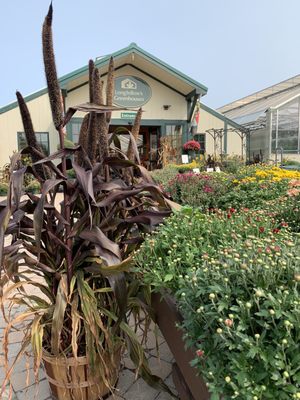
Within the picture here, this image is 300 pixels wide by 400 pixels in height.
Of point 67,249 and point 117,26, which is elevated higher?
point 117,26

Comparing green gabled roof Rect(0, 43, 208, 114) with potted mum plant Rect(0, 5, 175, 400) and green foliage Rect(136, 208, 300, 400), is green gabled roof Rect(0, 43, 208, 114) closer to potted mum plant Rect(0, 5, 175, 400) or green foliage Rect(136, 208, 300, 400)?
potted mum plant Rect(0, 5, 175, 400)

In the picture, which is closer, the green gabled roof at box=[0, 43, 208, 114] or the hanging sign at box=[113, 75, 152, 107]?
the green gabled roof at box=[0, 43, 208, 114]

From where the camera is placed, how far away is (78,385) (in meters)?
1.54

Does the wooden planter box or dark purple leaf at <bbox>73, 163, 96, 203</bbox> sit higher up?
dark purple leaf at <bbox>73, 163, 96, 203</bbox>

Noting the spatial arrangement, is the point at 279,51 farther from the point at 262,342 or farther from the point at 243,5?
the point at 262,342

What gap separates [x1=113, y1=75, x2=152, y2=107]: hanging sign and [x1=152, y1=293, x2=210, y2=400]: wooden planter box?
1086 cm

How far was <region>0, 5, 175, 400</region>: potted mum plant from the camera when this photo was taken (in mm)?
1349

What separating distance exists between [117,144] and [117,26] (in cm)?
502

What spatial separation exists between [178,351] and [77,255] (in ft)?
2.24

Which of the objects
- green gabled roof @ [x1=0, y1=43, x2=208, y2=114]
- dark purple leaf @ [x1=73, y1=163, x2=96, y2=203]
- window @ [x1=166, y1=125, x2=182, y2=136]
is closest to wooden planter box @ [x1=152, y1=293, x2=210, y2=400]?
dark purple leaf @ [x1=73, y1=163, x2=96, y2=203]

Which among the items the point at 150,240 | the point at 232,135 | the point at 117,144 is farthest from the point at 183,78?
the point at 150,240

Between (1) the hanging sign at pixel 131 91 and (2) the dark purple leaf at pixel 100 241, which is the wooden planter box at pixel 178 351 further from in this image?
(1) the hanging sign at pixel 131 91

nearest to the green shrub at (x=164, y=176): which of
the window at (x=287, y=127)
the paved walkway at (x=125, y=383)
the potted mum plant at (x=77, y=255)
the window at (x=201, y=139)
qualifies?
the paved walkway at (x=125, y=383)

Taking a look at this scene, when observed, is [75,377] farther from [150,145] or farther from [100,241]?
[150,145]
